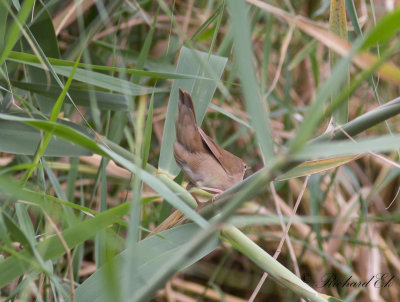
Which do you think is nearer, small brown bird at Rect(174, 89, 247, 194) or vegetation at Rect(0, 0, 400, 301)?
vegetation at Rect(0, 0, 400, 301)

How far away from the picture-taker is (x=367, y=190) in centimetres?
200

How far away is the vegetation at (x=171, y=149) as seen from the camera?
52 cm

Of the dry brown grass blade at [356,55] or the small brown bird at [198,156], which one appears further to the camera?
the small brown bird at [198,156]

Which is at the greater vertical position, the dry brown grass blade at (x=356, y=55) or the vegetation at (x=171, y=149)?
the dry brown grass blade at (x=356, y=55)

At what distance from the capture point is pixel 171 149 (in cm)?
108

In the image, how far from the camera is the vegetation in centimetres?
52

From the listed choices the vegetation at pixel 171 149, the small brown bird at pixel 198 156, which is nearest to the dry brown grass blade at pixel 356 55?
the vegetation at pixel 171 149

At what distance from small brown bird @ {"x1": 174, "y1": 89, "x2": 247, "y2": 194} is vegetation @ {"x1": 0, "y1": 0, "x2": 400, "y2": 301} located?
3cm

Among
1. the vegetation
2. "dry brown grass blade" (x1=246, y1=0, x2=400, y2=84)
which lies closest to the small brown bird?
the vegetation

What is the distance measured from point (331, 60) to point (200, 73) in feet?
0.95

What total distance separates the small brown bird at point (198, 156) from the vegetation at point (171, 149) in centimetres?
3

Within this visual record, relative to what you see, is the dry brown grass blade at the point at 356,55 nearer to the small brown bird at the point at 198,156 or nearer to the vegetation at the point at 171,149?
the vegetation at the point at 171,149

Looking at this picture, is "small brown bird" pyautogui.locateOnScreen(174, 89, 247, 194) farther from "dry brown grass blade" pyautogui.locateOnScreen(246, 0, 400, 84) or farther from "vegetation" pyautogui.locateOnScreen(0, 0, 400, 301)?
"dry brown grass blade" pyautogui.locateOnScreen(246, 0, 400, 84)

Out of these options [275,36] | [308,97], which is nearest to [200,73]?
[275,36]
